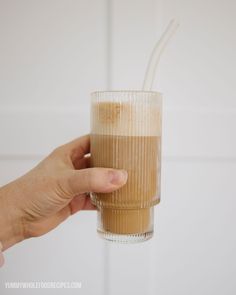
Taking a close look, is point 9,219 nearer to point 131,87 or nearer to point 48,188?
point 48,188

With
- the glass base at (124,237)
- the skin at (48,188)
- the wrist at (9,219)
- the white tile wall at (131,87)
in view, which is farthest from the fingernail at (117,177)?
the white tile wall at (131,87)

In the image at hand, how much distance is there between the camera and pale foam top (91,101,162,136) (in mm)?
778

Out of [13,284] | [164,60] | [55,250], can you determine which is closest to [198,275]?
[55,250]

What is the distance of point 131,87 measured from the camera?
1.17m

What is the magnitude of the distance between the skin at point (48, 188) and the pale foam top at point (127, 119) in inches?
3.5

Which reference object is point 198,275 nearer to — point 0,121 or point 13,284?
point 13,284

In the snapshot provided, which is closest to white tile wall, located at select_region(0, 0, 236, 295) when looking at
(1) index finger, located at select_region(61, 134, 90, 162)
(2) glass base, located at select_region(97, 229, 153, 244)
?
(1) index finger, located at select_region(61, 134, 90, 162)

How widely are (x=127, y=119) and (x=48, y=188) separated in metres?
0.25

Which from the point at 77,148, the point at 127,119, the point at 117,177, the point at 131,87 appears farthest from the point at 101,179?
the point at 131,87

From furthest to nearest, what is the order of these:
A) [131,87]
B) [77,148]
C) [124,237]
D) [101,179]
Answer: [131,87] < [77,148] < [124,237] < [101,179]

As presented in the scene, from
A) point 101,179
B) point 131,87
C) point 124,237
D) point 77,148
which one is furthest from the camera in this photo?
point 131,87

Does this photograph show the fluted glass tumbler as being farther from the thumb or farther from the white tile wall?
the white tile wall

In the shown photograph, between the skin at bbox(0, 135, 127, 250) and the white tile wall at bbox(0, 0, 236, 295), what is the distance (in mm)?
213

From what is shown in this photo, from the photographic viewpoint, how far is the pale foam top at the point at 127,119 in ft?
2.55
